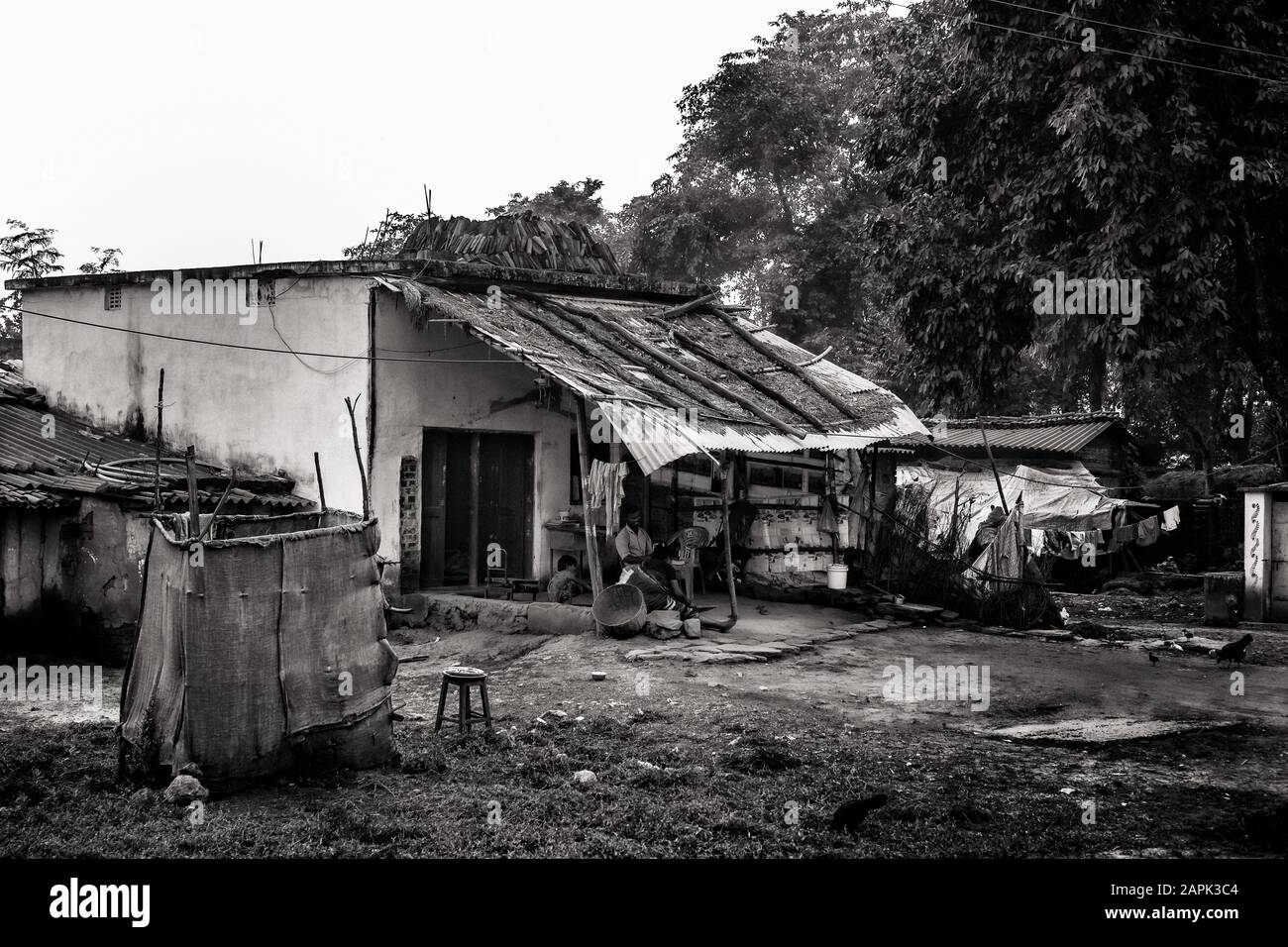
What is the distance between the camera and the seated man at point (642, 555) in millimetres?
12225

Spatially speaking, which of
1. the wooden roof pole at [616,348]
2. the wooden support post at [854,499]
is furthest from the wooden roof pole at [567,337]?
the wooden support post at [854,499]

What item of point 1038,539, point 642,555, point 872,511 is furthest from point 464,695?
point 1038,539

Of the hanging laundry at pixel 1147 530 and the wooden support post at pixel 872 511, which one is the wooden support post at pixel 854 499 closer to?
the wooden support post at pixel 872 511

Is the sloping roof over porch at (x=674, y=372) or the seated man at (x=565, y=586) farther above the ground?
the sloping roof over porch at (x=674, y=372)

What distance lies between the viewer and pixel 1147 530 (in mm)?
20359

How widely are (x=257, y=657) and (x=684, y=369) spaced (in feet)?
26.3

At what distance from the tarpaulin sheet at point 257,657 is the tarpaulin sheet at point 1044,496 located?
14.2 m

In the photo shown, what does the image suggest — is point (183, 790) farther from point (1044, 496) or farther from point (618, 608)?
point (1044, 496)

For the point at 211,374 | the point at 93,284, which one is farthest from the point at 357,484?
the point at 93,284

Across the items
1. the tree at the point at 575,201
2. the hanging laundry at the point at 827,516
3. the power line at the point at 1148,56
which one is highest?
the tree at the point at 575,201

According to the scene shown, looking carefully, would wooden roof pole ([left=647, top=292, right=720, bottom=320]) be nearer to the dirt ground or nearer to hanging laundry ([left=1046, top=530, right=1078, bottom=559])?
the dirt ground

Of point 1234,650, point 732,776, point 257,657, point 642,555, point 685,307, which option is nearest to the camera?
point 257,657

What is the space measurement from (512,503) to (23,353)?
8.48 m
